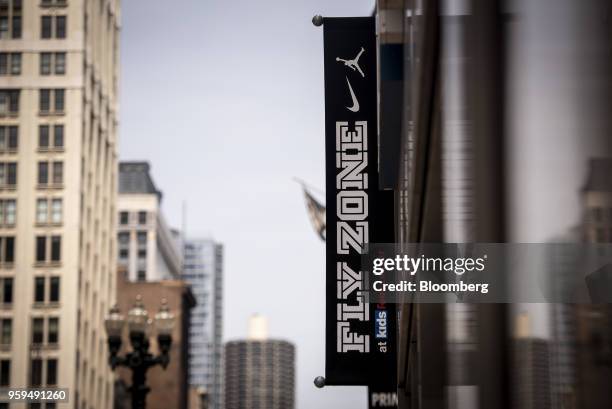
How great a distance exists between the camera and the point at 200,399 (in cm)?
14438

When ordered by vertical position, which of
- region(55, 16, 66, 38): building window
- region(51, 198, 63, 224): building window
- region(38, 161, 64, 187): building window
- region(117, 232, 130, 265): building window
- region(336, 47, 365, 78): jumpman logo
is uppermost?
region(55, 16, 66, 38): building window

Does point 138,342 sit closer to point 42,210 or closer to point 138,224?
point 42,210

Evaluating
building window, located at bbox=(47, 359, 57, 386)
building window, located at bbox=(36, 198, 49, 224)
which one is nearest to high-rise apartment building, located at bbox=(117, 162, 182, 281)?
building window, located at bbox=(36, 198, 49, 224)

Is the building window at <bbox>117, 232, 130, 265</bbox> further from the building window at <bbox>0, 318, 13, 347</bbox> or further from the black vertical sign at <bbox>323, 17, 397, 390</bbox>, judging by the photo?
the black vertical sign at <bbox>323, 17, 397, 390</bbox>

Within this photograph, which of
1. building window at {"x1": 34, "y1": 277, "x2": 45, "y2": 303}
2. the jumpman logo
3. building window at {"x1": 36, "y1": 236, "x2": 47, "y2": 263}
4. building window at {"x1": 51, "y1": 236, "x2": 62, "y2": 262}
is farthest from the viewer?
building window at {"x1": 36, "y1": 236, "x2": 47, "y2": 263}

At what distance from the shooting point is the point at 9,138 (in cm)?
9138

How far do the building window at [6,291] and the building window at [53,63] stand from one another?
15062 mm

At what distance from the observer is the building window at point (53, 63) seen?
90.8 m

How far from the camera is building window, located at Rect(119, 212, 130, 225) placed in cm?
16162

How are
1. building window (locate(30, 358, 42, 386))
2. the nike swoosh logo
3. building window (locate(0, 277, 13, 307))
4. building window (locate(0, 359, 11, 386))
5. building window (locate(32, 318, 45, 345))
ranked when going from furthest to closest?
building window (locate(0, 277, 13, 307))
building window (locate(32, 318, 45, 345))
building window (locate(0, 359, 11, 386))
building window (locate(30, 358, 42, 386))
the nike swoosh logo

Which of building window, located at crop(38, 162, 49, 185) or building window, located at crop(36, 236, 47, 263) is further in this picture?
building window, located at crop(38, 162, 49, 185)

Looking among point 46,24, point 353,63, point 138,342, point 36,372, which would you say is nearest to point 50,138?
point 46,24

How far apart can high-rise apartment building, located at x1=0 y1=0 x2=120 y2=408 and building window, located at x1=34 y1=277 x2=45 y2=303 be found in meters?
0.07

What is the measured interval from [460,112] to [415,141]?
3124mm
